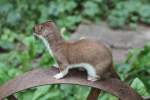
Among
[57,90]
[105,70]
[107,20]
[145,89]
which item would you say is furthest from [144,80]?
[107,20]

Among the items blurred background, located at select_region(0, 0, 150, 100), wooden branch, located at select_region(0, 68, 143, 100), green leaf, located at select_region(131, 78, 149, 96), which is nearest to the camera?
wooden branch, located at select_region(0, 68, 143, 100)

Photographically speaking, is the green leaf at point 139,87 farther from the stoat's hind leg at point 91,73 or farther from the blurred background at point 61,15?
the blurred background at point 61,15

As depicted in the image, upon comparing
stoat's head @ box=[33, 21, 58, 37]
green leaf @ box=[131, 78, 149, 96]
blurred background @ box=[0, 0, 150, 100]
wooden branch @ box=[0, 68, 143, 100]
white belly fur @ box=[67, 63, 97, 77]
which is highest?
stoat's head @ box=[33, 21, 58, 37]

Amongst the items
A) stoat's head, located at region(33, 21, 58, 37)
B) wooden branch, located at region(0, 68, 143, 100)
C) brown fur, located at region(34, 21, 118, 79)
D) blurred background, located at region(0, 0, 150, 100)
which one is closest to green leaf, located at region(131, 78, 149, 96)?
wooden branch, located at region(0, 68, 143, 100)

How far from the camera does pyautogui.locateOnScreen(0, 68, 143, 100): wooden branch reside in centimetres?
292

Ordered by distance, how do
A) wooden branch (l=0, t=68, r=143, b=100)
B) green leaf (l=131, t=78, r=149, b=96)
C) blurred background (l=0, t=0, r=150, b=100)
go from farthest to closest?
blurred background (l=0, t=0, r=150, b=100) → green leaf (l=131, t=78, r=149, b=96) → wooden branch (l=0, t=68, r=143, b=100)

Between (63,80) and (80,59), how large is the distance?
15cm

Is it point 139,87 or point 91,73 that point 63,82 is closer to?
point 91,73

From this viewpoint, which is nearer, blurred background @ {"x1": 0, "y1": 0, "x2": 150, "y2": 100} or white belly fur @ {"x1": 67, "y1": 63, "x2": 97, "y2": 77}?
white belly fur @ {"x1": 67, "y1": 63, "x2": 97, "y2": 77}

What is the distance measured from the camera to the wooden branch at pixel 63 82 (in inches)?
115

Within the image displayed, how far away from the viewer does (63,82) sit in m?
2.90

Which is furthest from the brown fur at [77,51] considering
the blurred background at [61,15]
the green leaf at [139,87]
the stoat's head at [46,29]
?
the blurred background at [61,15]

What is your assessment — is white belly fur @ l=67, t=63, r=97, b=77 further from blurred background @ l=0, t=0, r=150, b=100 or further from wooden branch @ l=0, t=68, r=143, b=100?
blurred background @ l=0, t=0, r=150, b=100

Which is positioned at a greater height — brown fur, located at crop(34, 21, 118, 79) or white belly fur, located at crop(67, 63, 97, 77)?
brown fur, located at crop(34, 21, 118, 79)
